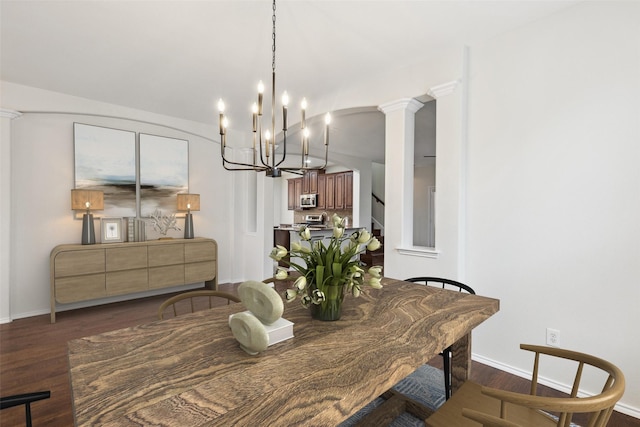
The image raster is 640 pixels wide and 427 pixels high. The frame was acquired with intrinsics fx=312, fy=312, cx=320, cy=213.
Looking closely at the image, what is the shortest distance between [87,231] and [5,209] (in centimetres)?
77

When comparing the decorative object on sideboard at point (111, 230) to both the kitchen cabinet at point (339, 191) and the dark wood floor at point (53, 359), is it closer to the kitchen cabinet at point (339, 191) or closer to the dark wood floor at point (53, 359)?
the dark wood floor at point (53, 359)

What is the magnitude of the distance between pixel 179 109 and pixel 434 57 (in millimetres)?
3232

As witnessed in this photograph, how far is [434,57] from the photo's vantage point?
2727 millimetres

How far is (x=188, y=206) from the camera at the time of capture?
14.9ft

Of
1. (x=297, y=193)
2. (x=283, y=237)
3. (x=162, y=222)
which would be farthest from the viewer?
(x=297, y=193)

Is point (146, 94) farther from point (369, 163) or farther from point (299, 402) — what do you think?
Answer: point (369, 163)

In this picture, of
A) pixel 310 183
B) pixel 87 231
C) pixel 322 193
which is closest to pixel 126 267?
pixel 87 231

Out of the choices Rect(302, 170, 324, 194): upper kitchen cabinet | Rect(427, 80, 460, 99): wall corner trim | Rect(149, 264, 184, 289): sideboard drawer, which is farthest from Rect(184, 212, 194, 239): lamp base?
Rect(302, 170, 324, 194): upper kitchen cabinet

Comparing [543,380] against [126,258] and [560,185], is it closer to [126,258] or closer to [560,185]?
[560,185]

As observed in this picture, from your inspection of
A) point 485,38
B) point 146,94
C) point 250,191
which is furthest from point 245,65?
point 250,191

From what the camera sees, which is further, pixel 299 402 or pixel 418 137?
pixel 418 137

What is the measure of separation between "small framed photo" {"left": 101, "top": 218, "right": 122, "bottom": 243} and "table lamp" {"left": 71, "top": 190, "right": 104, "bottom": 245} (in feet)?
0.43

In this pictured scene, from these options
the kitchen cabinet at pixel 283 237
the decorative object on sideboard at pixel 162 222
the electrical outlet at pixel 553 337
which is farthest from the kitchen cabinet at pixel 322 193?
the electrical outlet at pixel 553 337

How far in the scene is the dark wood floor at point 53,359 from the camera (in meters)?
1.91
